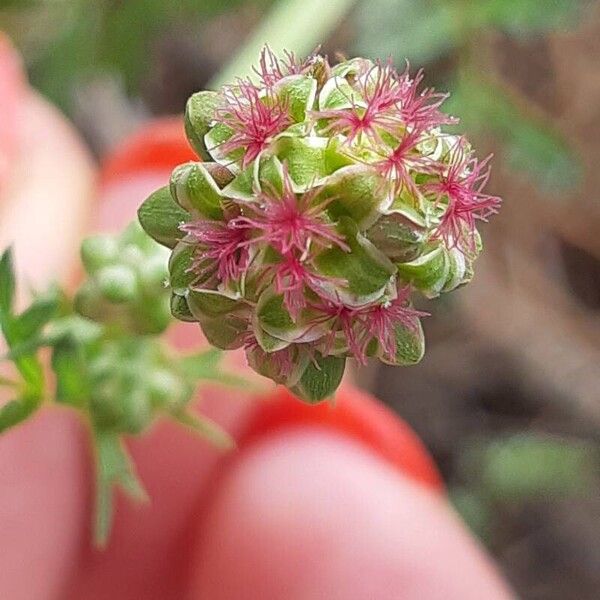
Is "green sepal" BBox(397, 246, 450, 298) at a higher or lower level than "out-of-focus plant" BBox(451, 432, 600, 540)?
higher

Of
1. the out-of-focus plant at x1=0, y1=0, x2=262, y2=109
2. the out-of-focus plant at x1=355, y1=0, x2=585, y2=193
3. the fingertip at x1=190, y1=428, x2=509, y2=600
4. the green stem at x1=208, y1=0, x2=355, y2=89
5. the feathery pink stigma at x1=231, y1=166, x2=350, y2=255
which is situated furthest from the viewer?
the out-of-focus plant at x1=0, y1=0, x2=262, y2=109

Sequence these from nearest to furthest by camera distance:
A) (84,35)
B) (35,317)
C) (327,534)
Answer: (35,317)
(327,534)
(84,35)

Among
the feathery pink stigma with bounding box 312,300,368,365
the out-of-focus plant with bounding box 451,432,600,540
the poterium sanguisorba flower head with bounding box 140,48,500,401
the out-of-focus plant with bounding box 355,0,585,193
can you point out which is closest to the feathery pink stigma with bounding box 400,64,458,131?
the poterium sanguisorba flower head with bounding box 140,48,500,401

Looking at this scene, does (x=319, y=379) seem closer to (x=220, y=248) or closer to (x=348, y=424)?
(x=220, y=248)

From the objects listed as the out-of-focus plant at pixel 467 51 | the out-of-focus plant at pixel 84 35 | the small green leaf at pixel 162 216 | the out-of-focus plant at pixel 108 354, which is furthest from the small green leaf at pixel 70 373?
the out-of-focus plant at pixel 84 35

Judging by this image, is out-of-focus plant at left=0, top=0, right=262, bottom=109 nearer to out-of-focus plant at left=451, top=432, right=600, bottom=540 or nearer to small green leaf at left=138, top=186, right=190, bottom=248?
out-of-focus plant at left=451, top=432, right=600, bottom=540

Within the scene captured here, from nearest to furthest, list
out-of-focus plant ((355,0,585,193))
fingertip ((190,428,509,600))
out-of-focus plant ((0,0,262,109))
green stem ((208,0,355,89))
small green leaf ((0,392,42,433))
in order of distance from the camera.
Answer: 1. small green leaf ((0,392,42,433))
2. fingertip ((190,428,509,600))
3. green stem ((208,0,355,89))
4. out-of-focus plant ((355,0,585,193))
5. out-of-focus plant ((0,0,262,109))

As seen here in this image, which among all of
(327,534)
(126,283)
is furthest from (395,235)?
(327,534)

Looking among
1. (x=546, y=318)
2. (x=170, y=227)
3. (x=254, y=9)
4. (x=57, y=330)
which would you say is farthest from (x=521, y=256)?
(x=170, y=227)
